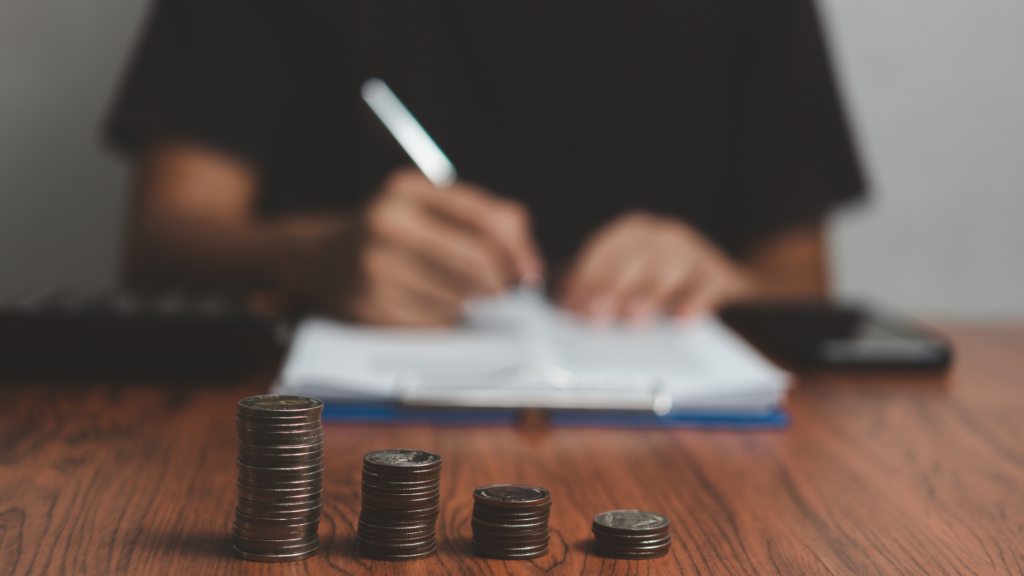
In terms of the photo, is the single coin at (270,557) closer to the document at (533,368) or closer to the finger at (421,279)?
the document at (533,368)

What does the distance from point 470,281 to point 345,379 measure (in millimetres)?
333

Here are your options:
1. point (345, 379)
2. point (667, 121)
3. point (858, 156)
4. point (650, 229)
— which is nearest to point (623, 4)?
point (667, 121)

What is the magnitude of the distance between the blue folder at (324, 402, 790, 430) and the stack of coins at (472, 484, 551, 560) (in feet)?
0.77

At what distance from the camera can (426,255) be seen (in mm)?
916

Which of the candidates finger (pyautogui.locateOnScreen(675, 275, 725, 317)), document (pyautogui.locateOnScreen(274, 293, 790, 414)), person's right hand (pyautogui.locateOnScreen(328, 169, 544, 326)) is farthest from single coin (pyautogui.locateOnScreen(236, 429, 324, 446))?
finger (pyautogui.locateOnScreen(675, 275, 725, 317))

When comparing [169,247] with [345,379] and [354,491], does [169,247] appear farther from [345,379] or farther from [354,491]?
[354,491]

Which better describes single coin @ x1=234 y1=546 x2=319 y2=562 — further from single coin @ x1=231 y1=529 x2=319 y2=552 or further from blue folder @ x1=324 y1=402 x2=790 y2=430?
blue folder @ x1=324 y1=402 x2=790 y2=430

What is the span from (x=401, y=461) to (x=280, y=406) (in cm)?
6

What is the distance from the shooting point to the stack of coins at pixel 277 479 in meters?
0.34

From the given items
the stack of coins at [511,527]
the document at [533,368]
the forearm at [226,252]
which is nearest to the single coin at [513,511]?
the stack of coins at [511,527]

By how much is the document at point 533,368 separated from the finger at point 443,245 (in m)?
0.06

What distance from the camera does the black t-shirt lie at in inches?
59.8

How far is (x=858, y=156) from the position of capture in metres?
1.52

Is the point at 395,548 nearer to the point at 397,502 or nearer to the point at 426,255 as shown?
the point at 397,502
